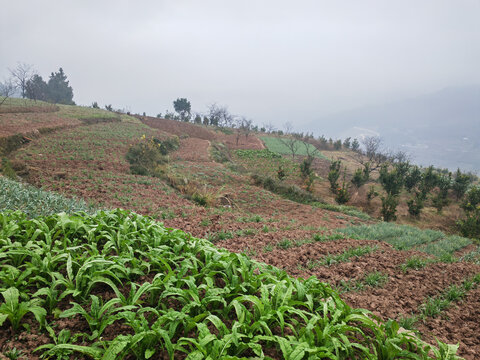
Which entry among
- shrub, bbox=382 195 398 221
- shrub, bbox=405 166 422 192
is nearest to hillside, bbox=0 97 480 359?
shrub, bbox=382 195 398 221

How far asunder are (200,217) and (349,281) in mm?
4534

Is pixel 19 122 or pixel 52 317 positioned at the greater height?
pixel 19 122

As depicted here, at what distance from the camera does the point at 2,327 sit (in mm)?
1992

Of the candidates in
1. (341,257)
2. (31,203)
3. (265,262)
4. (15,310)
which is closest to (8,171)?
(31,203)

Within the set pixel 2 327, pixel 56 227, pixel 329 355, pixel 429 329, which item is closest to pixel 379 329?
pixel 329 355

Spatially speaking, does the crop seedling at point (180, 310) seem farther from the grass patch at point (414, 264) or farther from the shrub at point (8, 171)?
the shrub at point (8, 171)

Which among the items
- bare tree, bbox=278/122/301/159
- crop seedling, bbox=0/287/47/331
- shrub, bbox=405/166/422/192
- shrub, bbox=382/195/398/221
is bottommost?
shrub, bbox=382/195/398/221

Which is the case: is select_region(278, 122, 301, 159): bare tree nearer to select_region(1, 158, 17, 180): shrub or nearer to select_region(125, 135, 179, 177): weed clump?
select_region(125, 135, 179, 177): weed clump

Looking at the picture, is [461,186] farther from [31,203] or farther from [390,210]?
[31,203]

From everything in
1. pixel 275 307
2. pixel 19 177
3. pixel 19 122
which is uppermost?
pixel 19 122

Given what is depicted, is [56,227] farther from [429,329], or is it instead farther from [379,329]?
[429,329]

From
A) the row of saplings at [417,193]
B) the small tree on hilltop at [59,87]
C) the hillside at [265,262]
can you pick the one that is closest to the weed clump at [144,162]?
the hillside at [265,262]

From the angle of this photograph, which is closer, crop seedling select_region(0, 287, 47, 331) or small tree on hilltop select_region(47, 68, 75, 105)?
crop seedling select_region(0, 287, 47, 331)

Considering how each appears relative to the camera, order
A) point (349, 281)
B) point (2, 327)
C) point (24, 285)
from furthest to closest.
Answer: point (349, 281) → point (24, 285) → point (2, 327)
